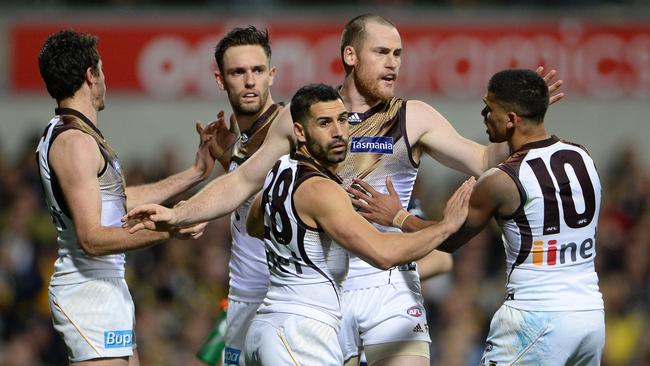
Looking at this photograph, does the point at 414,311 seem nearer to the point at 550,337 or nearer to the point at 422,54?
the point at 550,337

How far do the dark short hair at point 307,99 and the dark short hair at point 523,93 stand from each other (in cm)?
93

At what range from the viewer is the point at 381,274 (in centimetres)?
729

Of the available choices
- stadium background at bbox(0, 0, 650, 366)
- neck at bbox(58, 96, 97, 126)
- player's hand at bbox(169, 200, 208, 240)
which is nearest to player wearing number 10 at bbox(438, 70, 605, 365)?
player's hand at bbox(169, 200, 208, 240)

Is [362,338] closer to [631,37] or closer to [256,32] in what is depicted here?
[256,32]

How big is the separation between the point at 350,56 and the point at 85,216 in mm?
1953

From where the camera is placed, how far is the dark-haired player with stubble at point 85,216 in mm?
6910

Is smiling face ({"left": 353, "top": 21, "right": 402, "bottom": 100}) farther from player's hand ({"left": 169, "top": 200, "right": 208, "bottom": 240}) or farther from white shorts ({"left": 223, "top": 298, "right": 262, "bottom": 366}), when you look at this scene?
white shorts ({"left": 223, "top": 298, "right": 262, "bottom": 366})

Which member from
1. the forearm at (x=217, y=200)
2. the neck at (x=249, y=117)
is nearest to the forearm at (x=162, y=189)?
the neck at (x=249, y=117)

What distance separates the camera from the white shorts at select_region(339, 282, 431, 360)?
23.5 ft

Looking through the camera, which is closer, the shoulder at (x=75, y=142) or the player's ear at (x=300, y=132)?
the player's ear at (x=300, y=132)

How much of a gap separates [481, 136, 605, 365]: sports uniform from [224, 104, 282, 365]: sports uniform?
1.96m

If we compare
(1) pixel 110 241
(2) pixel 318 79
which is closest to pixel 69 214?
(1) pixel 110 241

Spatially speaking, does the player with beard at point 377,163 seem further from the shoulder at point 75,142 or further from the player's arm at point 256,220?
the shoulder at point 75,142

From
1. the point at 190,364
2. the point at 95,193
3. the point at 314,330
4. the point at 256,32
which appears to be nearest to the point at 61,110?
the point at 95,193
